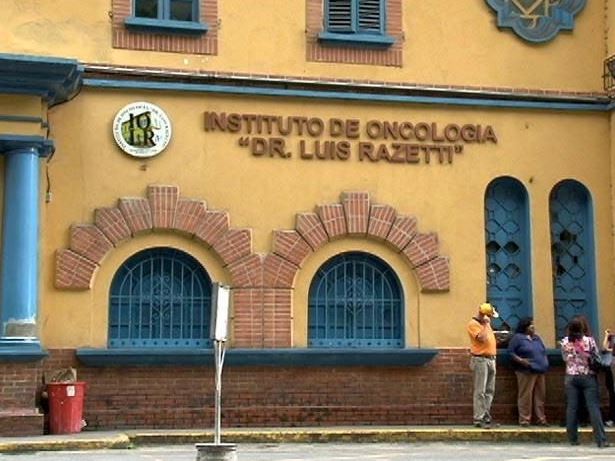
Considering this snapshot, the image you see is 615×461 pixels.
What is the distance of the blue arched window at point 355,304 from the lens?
17.6 m

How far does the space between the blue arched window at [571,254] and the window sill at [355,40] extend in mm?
3428

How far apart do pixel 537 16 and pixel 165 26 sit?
18.7 ft

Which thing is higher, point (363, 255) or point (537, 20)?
point (537, 20)

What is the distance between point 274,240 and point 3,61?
443 centimetres

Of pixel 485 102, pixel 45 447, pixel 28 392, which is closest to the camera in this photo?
pixel 45 447

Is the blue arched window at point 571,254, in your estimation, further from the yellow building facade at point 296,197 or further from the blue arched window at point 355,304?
the blue arched window at point 355,304

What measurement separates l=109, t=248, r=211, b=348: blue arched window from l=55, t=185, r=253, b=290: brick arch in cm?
38

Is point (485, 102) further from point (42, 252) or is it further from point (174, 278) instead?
point (42, 252)

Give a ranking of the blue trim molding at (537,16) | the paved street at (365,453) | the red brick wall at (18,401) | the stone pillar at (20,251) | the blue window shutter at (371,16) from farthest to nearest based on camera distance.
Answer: the blue trim molding at (537,16) → the blue window shutter at (371,16) → the stone pillar at (20,251) → the red brick wall at (18,401) → the paved street at (365,453)

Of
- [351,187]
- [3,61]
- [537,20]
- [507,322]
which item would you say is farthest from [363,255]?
[3,61]

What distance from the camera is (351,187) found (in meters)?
17.8

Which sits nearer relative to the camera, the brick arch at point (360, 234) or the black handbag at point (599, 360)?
the black handbag at point (599, 360)

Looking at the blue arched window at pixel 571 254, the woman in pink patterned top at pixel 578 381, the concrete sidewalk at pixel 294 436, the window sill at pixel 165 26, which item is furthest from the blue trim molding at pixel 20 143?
the blue arched window at pixel 571 254

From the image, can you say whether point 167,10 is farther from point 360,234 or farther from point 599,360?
point 599,360
